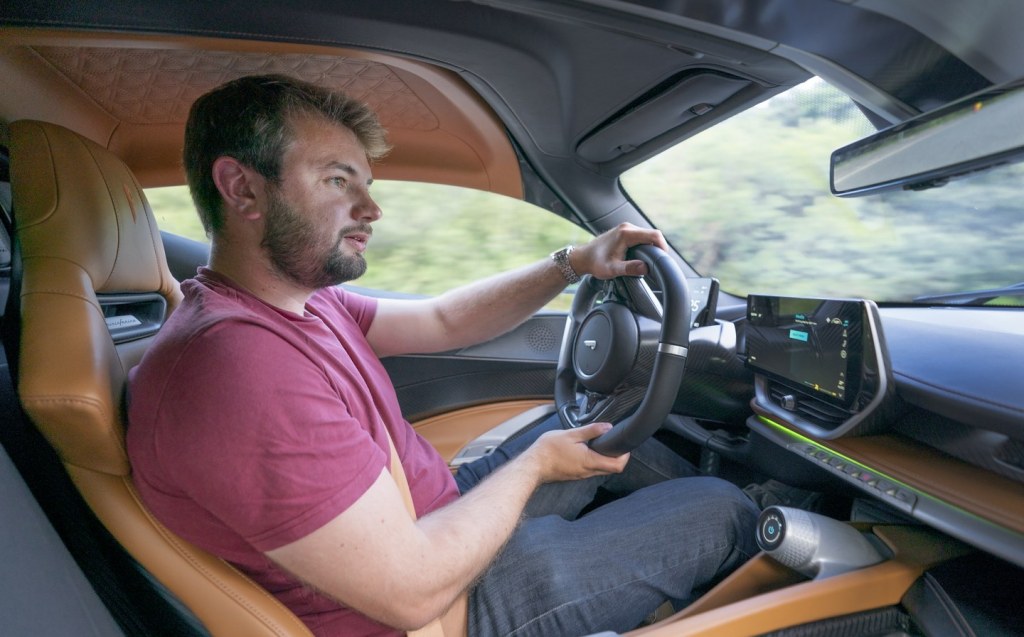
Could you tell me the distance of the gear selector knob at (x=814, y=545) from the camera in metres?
1.23

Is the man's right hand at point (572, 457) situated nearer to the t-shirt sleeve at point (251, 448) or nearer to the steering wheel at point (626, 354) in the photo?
the steering wheel at point (626, 354)

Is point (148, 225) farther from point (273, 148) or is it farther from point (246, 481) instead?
point (246, 481)

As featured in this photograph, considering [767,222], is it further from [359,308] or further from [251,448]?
[251,448]

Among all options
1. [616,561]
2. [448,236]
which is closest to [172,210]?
[448,236]

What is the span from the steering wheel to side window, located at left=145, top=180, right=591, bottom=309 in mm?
903

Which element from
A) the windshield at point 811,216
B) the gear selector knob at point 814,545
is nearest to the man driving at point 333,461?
the gear selector knob at point 814,545

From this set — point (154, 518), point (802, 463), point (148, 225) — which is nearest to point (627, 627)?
point (802, 463)

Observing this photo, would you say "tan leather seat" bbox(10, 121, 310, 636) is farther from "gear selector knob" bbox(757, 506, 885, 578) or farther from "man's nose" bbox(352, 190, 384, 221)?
"gear selector knob" bbox(757, 506, 885, 578)

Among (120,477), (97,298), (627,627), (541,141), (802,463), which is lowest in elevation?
(627,627)

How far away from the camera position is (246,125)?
130 cm

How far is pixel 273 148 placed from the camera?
1.29 metres

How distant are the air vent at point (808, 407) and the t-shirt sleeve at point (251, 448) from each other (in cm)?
97

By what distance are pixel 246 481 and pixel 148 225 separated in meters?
0.81

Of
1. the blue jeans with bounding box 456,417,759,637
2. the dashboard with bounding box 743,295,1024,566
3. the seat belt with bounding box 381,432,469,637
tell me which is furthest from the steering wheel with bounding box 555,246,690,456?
the seat belt with bounding box 381,432,469,637
